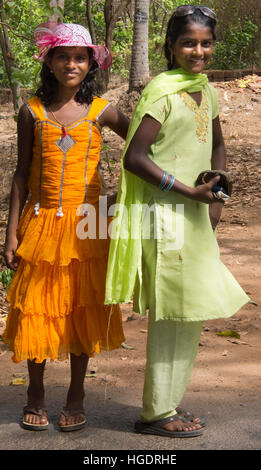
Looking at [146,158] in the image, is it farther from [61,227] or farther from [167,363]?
[167,363]

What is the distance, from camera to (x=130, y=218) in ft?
9.34

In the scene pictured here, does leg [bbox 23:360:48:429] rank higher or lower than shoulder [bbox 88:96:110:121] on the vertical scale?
lower

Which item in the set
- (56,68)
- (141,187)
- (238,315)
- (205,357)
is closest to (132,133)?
(141,187)

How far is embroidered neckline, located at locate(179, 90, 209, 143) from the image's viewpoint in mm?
2855

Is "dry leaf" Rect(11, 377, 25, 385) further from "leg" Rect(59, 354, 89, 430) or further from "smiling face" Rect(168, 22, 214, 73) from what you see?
"smiling face" Rect(168, 22, 214, 73)

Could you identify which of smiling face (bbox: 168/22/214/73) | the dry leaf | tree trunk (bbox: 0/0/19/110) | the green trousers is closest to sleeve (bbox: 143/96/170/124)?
smiling face (bbox: 168/22/214/73)

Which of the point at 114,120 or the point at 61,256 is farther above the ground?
the point at 114,120

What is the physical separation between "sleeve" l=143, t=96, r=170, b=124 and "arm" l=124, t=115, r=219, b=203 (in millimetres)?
18

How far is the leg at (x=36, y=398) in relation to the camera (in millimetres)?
3068

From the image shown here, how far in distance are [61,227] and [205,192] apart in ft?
2.11

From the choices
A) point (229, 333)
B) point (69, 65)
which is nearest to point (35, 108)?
point (69, 65)

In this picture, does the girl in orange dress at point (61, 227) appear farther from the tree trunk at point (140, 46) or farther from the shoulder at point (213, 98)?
the tree trunk at point (140, 46)

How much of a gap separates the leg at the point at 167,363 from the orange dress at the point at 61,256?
0.72 feet
